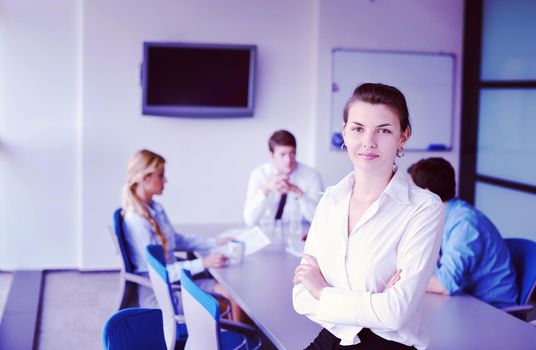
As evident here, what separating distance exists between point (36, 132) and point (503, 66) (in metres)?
4.26

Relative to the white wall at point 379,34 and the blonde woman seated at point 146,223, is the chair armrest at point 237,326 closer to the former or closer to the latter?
the blonde woman seated at point 146,223

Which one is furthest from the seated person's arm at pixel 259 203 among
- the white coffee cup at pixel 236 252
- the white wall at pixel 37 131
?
the white wall at pixel 37 131

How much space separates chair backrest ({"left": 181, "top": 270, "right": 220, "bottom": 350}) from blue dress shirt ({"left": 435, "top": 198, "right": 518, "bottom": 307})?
4.45ft

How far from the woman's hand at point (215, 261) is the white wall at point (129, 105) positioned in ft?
10.3

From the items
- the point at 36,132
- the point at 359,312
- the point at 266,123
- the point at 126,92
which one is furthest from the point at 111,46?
the point at 359,312

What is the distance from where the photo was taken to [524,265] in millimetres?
3859

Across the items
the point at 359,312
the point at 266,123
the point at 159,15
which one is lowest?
the point at 359,312

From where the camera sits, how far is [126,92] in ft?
22.2

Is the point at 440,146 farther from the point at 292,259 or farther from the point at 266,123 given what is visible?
the point at 292,259

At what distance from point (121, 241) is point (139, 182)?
358 mm

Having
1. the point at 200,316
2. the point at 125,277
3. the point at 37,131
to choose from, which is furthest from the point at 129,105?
the point at 200,316

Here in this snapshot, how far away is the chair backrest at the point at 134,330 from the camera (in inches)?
90.1

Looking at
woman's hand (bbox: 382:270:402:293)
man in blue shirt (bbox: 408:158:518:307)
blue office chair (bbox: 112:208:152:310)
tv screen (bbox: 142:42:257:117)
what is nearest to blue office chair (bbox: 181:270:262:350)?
woman's hand (bbox: 382:270:402:293)

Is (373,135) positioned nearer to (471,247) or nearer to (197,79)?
(471,247)
